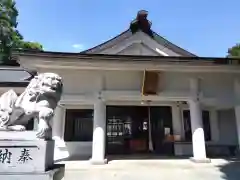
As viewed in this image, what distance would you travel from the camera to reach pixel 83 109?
33.7ft

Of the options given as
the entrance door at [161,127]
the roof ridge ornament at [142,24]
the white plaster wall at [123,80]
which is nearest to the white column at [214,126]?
the entrance door at [161,127]

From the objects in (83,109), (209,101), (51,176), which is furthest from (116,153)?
(51,176)

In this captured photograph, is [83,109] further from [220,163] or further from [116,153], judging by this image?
[220,163]

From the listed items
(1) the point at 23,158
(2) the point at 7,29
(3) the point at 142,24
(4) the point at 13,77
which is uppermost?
(2) the point at 7,29

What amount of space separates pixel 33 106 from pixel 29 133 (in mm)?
436

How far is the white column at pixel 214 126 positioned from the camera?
10.8 m

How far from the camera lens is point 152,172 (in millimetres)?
6277

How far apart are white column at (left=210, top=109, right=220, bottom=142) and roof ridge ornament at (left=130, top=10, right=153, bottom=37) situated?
584 cm

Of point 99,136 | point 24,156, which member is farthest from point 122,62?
point 24,156

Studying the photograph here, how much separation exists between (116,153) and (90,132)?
5.44ft

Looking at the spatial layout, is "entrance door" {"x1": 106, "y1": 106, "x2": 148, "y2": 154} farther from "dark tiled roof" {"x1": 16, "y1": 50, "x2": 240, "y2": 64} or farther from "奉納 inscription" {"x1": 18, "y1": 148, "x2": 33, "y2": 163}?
"奉納 inscription" {"x1": 18, "y1": 148, "x2": 33, "y2": 163}

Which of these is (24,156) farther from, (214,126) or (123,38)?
(214,126)

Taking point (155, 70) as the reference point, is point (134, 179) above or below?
below

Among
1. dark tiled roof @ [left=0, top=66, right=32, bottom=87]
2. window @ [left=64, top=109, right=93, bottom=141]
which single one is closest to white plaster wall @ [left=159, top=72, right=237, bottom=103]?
window @ [left=64, top=109, right=93, bottom=141]
